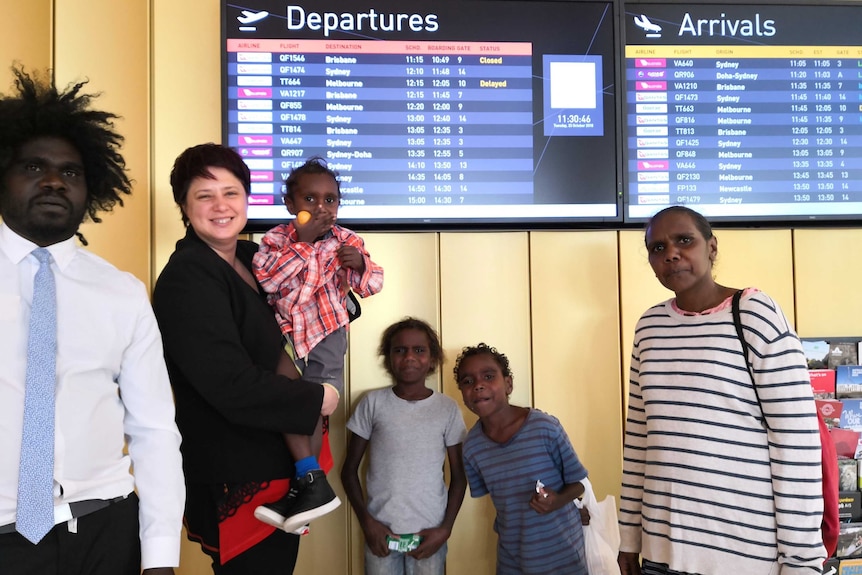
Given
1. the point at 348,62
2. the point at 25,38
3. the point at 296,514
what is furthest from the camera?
the point at 348,62

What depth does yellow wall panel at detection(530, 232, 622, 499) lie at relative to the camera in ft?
9.49

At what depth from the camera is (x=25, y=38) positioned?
255 cm

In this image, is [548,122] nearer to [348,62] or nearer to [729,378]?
[348,62]

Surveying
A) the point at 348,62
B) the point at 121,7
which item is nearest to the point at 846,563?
the point at 348,62

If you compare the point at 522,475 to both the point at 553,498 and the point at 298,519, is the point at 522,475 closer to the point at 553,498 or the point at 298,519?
the point at 553,498

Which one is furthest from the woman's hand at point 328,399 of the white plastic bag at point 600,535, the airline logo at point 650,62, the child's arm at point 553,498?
the airline logo at point 650,62

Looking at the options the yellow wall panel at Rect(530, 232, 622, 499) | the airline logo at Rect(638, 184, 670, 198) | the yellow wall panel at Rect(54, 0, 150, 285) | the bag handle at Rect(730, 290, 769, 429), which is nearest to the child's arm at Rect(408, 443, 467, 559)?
the yellow wall panel at Rect(530, 232, 622, 499)

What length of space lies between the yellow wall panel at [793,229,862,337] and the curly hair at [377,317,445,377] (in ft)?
5.25

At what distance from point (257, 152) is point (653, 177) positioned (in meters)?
1.66

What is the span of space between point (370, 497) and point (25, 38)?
217 cm

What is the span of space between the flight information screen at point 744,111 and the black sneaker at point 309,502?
180 cm

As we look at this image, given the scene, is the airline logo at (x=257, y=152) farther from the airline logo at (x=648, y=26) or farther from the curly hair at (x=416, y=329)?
the airline logo at (x=648, y=26)

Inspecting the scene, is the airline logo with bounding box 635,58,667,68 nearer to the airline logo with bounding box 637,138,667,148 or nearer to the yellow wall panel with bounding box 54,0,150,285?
the airline logo with bounding box 637,138,667,148

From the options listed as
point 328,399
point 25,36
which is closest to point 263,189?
point 25,36
